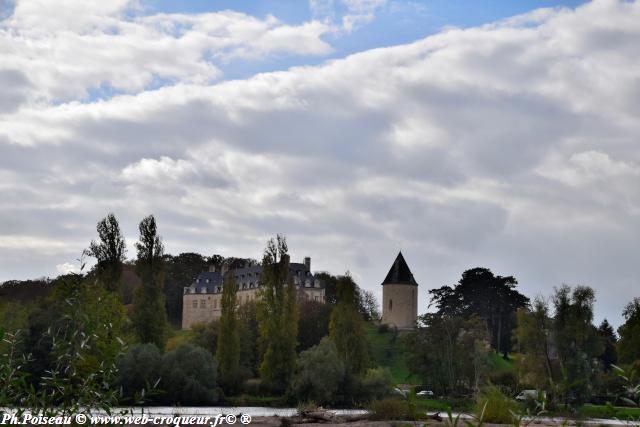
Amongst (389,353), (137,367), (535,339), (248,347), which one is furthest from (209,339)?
(389,353)

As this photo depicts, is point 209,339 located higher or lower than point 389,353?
higher

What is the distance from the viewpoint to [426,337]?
5616 centimetres

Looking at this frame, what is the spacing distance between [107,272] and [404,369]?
34.7m

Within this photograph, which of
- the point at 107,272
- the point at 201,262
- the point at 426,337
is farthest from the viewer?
the point at 201,262

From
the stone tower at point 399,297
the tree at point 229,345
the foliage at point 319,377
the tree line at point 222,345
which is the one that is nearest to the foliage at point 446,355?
the tree line at point 222,345

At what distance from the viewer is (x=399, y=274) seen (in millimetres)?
103938

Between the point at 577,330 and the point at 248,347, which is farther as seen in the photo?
the point at 248,347

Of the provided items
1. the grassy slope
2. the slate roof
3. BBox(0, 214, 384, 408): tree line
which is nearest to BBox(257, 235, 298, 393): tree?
BBox(0, 214, 384, 408): tree line

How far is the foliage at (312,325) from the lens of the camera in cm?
7247

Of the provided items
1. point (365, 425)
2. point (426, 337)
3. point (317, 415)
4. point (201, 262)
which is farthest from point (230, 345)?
point (201, 262)

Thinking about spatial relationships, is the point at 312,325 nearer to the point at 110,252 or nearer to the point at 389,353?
the point at 389,353

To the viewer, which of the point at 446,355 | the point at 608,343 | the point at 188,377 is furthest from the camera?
the point at 608,343

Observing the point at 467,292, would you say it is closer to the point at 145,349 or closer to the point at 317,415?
the point at 145,349

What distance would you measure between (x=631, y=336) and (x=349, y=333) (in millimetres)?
20415
